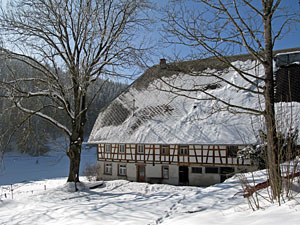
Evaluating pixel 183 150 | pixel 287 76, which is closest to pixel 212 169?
pixel 183 150

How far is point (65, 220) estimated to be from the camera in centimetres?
644

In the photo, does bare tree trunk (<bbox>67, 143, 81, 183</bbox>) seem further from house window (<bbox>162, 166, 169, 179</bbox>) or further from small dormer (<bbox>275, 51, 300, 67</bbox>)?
small dormer (<bbox>275, 51, 300, 67</bbox>)

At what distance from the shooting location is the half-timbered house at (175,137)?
13.9m

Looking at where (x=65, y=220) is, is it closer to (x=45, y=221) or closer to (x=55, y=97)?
(x=45, y=221)

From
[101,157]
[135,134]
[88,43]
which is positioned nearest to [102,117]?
[101,157]

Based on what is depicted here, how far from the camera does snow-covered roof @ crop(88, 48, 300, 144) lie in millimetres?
13633

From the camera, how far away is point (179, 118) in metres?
15.6

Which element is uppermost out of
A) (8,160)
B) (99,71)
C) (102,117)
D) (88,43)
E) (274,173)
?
(88,43)

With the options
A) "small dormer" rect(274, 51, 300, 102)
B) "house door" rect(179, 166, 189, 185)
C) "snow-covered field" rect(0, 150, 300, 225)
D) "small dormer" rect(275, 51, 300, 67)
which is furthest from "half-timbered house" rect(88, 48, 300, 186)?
"snow-covered field" rect(0, 150, 300, 225)

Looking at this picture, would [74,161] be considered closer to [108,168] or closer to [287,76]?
[108,168]

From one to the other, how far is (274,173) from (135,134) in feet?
41.5

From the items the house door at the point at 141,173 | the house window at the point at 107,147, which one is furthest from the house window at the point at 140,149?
the house window at the point at 107,147

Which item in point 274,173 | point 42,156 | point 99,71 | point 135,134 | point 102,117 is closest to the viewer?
point 274,173

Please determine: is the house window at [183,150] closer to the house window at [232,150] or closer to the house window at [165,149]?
the house window at [165,149]
